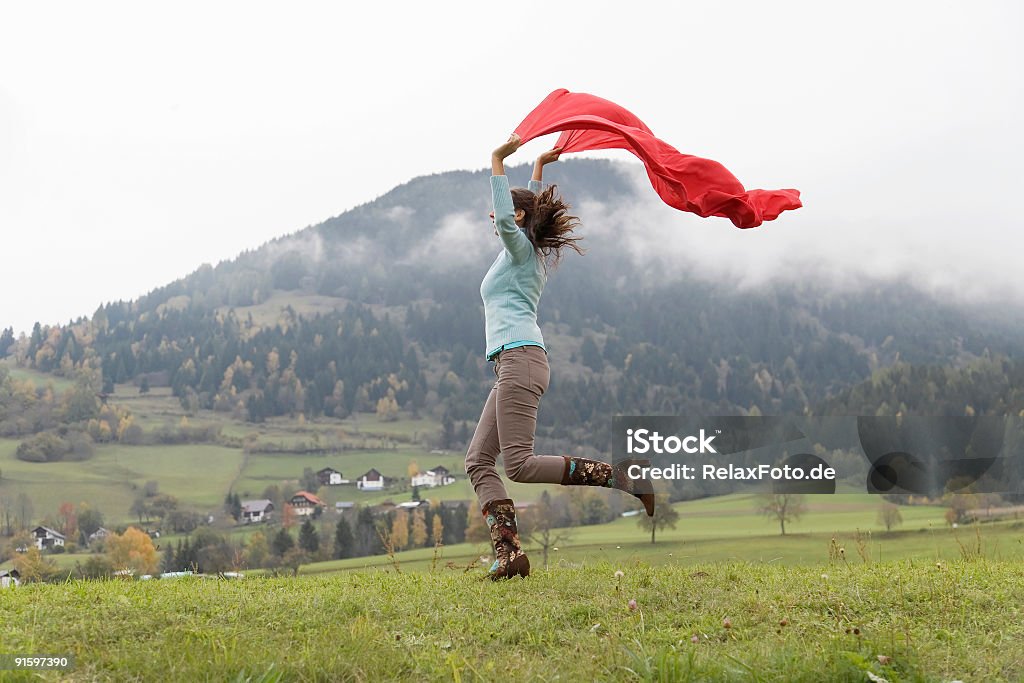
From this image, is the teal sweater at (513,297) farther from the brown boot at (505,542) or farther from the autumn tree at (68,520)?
the autumn tree at (68,520)

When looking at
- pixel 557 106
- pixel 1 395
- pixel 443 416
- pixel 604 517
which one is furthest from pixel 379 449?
pixel 557 106

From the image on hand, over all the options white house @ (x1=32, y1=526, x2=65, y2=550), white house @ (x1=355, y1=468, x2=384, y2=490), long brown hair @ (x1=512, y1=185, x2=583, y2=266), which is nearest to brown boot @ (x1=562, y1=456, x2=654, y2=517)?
long brown hair @ (x1=512, y1=185, x2=583, y2=266)

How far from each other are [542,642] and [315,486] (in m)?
147

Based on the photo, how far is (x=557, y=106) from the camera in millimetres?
7156

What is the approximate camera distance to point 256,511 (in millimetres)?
131625

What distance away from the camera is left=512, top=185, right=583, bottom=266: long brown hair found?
20.7ft

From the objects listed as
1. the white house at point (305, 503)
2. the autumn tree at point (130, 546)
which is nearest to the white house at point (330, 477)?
the white house at point (305, 503)

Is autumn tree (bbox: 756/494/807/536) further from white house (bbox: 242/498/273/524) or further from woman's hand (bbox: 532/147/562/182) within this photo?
white house (bbox: 242/498/273/524)

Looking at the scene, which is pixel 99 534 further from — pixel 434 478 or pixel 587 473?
pixel 587 473

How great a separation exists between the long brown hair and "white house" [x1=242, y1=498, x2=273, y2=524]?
130 m

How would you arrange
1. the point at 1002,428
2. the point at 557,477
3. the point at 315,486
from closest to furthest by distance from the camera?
1. the point at 557,477
2. the point at 1002,428
3. the point at 315,486

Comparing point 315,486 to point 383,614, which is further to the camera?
point 315,486

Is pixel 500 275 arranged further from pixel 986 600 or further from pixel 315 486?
pixel 315 486

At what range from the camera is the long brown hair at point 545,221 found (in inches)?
248
